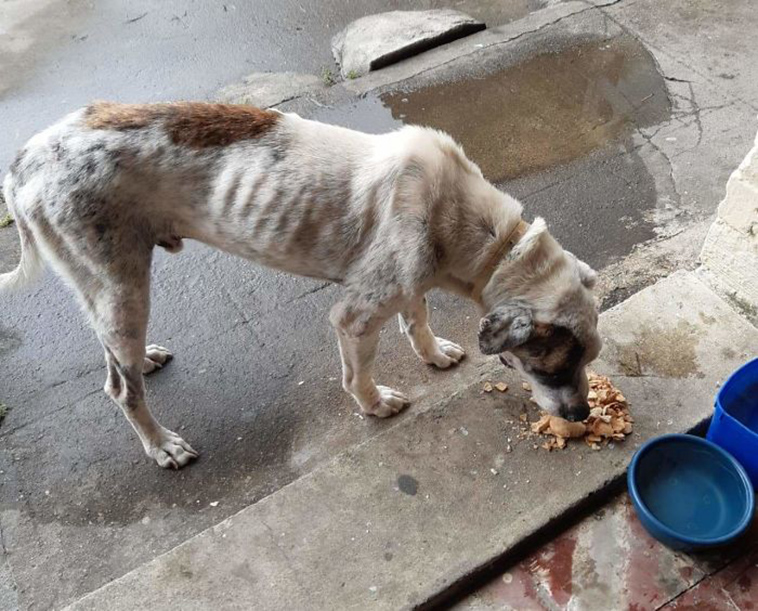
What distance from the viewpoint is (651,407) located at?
370 cm

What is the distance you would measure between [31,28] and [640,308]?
7.16 metres

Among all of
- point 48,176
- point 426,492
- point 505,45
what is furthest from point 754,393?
point 505,45

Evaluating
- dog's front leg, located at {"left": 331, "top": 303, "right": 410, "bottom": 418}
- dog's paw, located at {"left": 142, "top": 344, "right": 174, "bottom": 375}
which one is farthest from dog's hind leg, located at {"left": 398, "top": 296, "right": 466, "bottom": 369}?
dog's paw, located at {"left": 142, "top": 344, "right": 174, "bottom": 375}

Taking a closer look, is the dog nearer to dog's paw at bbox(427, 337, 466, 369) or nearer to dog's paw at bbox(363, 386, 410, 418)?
dog's paw at bbox(363, 386, 410, 418)

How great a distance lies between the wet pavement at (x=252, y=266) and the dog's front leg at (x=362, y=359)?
171 mm

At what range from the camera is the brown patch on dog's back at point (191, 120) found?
127 inches

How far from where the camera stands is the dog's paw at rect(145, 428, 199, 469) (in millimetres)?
3875

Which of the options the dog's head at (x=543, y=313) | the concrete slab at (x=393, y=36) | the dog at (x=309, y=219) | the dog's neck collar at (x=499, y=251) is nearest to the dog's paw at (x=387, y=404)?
the dog at (x=309, y=219)

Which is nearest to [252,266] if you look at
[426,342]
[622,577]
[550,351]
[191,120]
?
[426,342]

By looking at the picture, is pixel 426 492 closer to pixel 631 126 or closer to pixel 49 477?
pixel 49 477

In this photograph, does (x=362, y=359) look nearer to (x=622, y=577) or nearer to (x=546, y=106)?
(x=622, y=577)

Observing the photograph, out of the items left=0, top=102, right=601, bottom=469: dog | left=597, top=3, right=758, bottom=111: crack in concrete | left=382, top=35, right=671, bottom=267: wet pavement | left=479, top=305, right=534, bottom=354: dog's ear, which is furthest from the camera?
left=597, top=3, right=758, bottom=111: crack in concrete

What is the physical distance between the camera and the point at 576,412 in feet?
11.0

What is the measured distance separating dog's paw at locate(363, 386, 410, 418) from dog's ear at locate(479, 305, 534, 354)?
1.02m
